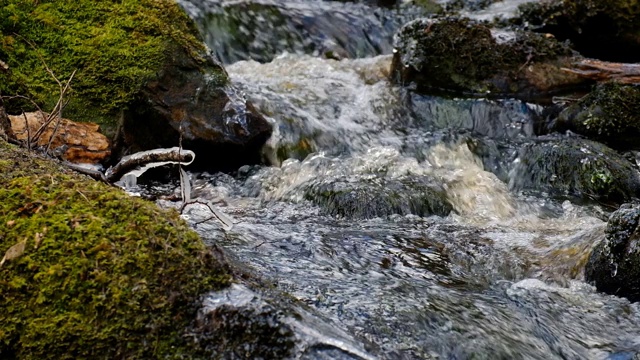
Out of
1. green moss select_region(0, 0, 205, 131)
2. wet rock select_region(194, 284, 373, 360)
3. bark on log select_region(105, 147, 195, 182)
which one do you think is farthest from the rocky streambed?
bark on log select_region(105, 147, 195, 182)

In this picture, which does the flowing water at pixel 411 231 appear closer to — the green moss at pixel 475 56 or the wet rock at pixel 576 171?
the wet rock at pixel 576 171

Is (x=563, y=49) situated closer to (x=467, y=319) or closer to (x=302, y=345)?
(x=467, y=319)

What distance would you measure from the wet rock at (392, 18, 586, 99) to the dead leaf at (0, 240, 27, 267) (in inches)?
268

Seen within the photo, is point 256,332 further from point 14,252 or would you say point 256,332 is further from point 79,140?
point 79,140

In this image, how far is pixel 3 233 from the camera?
2117mm

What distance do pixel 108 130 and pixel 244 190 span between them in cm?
127

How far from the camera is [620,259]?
12.0 feet

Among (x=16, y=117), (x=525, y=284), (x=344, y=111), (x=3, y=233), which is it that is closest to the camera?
(x=3, y=233)

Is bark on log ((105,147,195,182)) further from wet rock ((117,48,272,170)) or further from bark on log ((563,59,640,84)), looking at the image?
bark on log ((563,59,640,84))

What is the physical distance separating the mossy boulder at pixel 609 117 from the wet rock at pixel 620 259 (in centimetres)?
368

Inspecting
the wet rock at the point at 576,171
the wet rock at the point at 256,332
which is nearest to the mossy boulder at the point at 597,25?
the wet rock at the point at 576,171

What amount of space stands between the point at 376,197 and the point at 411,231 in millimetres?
584

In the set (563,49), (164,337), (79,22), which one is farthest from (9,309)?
(563,49)

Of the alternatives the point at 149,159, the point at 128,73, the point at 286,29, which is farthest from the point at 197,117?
the point at 286,29
